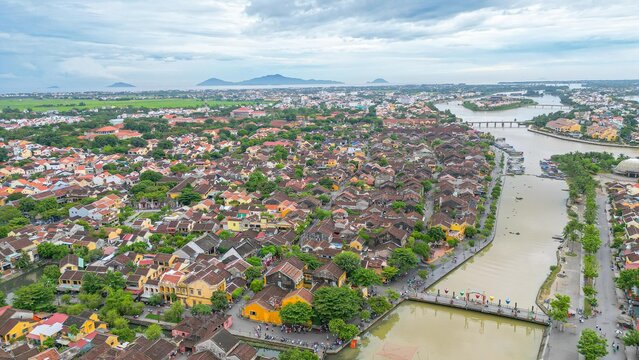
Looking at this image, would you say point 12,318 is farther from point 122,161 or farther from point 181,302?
point 122,161

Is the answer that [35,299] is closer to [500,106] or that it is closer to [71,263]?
[71,263]

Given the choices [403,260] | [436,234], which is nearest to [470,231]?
[436,234]

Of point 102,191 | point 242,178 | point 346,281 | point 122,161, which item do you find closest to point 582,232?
point 346,281

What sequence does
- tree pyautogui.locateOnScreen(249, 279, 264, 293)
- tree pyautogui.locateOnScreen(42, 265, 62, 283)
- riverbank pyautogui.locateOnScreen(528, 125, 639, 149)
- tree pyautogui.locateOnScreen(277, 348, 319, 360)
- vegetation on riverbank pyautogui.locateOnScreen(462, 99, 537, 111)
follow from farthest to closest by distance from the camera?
1. vegetation on riverbank pyautogui.locateOnScreen(462, 99, 537, 111)
2. riverbank pyautogui.locateOnScreen(528, 125, 639, 149)
3. tree pyautogui.locateOnScreen(42, 265, 62, 283)
4. tree pyautogui.locateOnScreen(249, 279, 264, 293)
5. tree pyautogui.locateOnScreen(277, 348, 319, 360)

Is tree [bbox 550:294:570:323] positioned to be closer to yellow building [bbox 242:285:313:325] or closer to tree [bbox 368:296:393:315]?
tree [bbox 368:296:393:315]

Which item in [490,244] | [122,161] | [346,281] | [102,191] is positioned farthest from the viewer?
[122,161]

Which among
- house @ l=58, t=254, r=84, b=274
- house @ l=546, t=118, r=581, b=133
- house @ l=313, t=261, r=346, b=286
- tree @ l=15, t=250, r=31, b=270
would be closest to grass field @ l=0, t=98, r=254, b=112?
house @ l=546, t=118, r=581, b=133
